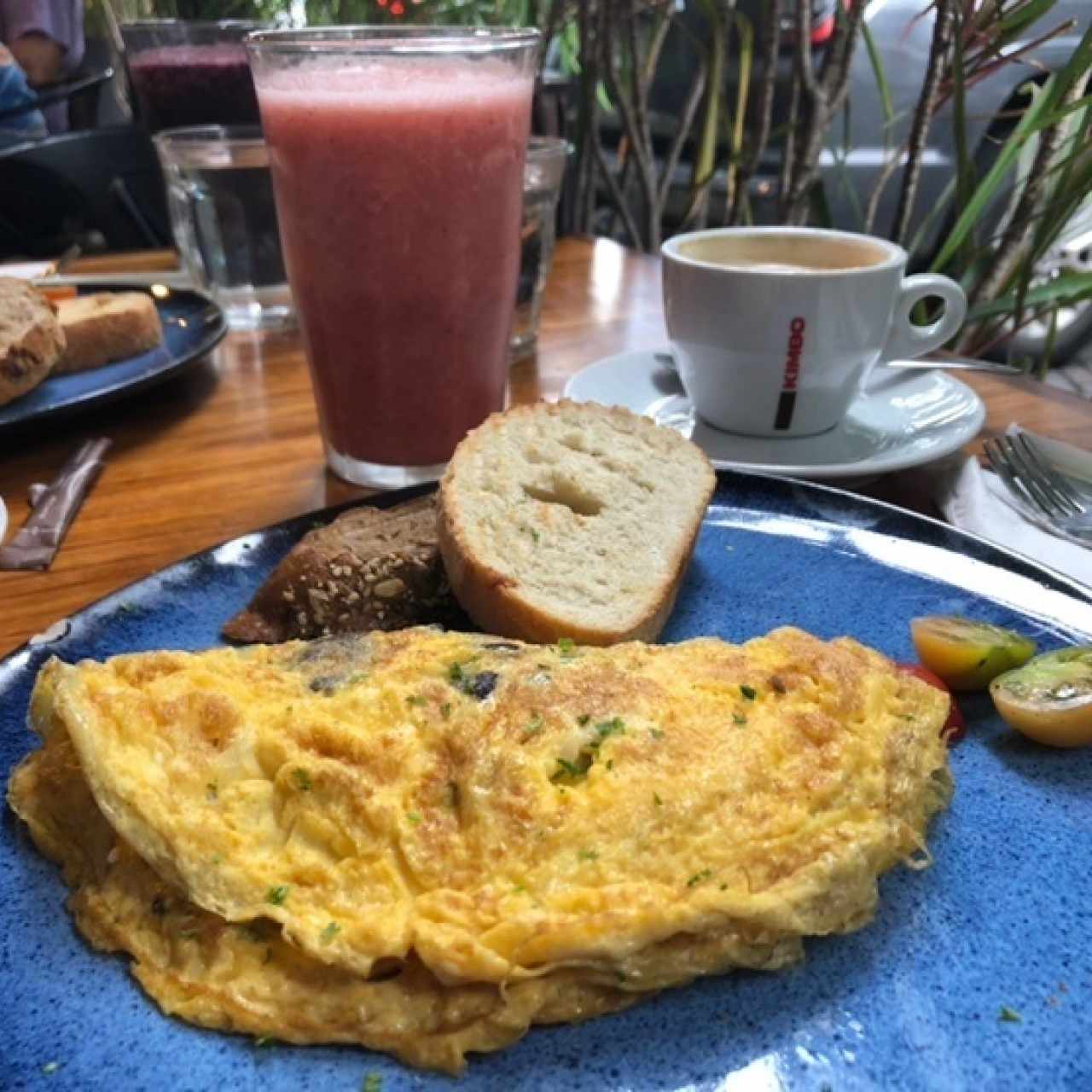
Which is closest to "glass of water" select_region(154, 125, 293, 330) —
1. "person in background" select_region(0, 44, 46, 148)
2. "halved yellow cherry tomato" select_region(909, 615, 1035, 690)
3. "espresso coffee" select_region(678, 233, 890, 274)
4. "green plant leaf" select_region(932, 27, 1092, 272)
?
"espresso coffee" select_region(678, 233, 890, 274)

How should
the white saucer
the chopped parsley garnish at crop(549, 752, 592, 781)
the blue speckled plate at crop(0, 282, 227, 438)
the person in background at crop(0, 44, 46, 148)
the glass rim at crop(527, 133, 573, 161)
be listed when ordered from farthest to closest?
1. the person in background at crop(0, 44, 46, 148)
2. the glass rim at crop(527, 133, 573, 161)
3. the blue speckled plate at crop(0, 282, 227, 438)
4. the white saucer
5. the chopped parsley garnish at crop(549, 752, 592, 781)

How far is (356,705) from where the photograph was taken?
896 mm

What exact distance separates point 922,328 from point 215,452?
124 centimetres

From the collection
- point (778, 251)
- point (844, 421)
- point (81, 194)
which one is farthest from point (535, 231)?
point (81, 194)

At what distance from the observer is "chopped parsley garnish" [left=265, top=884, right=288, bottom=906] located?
29.3 inches

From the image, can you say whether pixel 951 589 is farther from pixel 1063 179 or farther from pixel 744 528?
pixel 1063 179

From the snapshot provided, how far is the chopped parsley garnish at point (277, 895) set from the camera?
2.44 feet

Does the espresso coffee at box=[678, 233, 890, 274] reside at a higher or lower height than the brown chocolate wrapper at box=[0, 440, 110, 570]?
higher

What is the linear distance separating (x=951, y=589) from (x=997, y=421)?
2.79ft

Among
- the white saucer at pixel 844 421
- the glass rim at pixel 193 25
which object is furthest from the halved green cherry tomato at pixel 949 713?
the glass rim at pixel 193 25

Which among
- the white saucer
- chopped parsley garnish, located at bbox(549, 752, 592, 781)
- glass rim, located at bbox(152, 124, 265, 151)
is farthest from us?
glass rim, located at bbox(152, 124, 265, 151)

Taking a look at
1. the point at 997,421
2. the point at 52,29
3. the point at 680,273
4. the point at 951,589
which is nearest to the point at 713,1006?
the point at 951,589

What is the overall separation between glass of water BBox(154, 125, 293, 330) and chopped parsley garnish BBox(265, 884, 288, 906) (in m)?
1.82

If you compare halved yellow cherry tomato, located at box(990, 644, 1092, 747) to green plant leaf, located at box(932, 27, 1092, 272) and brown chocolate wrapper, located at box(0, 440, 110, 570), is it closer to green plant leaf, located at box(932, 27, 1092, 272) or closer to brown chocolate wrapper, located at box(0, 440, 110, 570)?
brown chocolate wrapper, located at box(0, 440, 110, 570)
